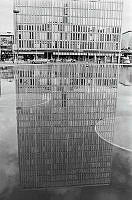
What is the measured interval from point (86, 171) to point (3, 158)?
3084 millimetres

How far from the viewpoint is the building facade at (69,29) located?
95.9m

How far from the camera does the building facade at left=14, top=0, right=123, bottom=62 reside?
95875mm

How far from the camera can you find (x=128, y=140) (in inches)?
445

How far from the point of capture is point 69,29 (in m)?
99.1

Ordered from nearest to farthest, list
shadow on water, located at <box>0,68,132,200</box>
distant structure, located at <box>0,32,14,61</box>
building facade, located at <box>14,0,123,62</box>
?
shadow on water, located at <box>0,68,132,200</box> < building facade, located at <box>14,0,123,62</box> < distant structure, located at <box>0,32,14,61</box>

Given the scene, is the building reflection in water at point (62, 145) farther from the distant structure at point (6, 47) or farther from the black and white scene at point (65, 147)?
the distant structure at point (6, 47)

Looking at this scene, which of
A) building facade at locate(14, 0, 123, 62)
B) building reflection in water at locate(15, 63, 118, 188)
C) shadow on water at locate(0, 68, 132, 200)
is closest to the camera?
shadow on water at locate(0, 68, 132, 200)

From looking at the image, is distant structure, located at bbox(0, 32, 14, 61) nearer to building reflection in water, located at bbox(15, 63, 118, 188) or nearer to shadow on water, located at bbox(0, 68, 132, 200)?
building reflection in water, located at bbox(15, 63, 118, 188)

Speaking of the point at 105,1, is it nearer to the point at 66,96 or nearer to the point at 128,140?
the point at 66,96

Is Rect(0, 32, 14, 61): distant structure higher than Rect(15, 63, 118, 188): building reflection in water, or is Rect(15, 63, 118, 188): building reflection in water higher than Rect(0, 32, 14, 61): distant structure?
Rect(0, 32, 14, 61): distant structure

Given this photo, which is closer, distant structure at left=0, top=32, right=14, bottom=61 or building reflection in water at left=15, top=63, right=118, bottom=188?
building reflection in water at left=15, top=63, right=118, bottom=188

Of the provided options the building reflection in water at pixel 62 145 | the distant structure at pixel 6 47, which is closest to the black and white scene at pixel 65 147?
the building reflection in water at pixel 62 145

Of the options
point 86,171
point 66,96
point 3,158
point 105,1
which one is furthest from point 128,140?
point 105,1

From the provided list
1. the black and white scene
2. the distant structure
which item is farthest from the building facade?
the black and white scene
